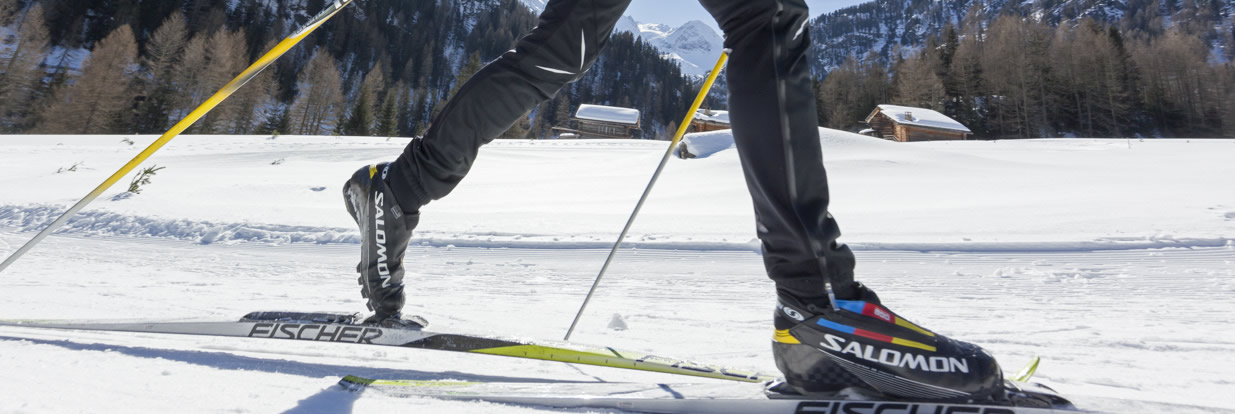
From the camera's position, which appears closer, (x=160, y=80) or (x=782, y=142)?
(x=782, y=142)

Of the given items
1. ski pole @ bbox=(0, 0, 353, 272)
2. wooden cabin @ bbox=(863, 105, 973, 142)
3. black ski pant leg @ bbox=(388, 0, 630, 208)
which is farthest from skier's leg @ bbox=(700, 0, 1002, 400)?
wooden cabin @ bbox=(863, 105, 973, 142)

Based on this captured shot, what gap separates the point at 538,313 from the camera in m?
1.84

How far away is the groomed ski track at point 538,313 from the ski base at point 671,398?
0.04 m

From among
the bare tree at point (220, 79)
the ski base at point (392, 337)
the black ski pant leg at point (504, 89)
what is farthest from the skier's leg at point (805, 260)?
the bare tree at point (220, 79)

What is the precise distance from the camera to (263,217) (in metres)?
3.72

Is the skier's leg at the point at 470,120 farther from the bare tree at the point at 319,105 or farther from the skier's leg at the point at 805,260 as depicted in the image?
the bare tree at the point at 319,105

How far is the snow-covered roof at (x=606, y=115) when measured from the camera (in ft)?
121

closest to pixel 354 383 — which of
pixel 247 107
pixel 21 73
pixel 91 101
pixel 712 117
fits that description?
pixel 712 117

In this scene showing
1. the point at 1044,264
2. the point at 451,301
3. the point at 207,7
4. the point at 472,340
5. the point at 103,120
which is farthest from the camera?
the point at 207,7

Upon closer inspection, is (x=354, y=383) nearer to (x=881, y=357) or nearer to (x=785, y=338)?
(x=785, y=338)

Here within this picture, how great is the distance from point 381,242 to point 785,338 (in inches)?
31.4

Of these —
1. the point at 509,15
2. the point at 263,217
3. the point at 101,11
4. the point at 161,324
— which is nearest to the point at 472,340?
the point at 161,324

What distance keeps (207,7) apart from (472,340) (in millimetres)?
64868

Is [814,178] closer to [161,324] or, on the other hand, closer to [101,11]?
[161,324]
